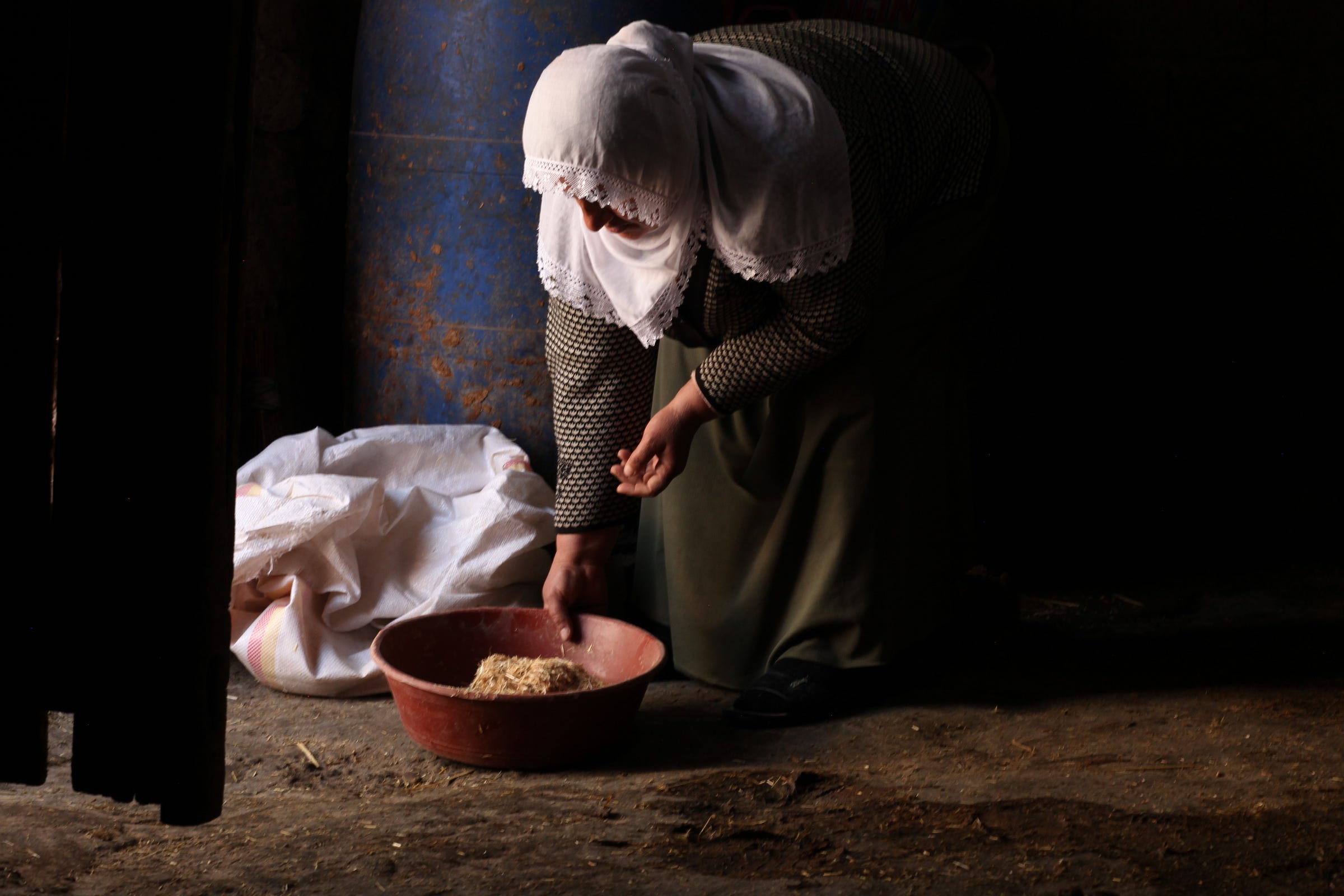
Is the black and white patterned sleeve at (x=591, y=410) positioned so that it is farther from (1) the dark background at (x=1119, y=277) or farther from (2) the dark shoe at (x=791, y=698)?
(1) the dark background at (x=1119, y=277)

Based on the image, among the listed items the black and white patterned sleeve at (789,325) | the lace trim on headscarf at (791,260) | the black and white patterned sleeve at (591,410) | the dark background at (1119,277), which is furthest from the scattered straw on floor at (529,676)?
the dark background at (1119,277)

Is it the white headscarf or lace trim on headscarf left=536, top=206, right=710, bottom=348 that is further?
lace trim on headscarf left=536, top=206, right=710, bottom=348

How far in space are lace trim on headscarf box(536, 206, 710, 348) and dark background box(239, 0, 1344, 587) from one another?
1.35 meters

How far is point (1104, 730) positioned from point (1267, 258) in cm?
207

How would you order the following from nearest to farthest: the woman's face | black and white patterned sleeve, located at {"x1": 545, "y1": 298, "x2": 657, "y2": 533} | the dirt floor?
1. the dirt floor
2. the woman's face
3. black and white patterned sleeve, located at {"x1": 545, "y1": 298, "x2": 657, "y2": 533}

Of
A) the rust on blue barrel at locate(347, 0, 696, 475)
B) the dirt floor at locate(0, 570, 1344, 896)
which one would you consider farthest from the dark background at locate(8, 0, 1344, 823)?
the dirt floor at locate(0, 570, 1344, 896)

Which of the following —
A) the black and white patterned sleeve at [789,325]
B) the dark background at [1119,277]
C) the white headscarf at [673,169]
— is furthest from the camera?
the dark background at [1119,277]

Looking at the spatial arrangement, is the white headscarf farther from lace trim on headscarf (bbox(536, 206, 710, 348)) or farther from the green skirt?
the green skirt

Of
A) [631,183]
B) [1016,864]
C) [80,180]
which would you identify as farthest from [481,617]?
[80,180]

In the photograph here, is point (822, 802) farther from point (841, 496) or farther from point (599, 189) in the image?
point (599, 189)

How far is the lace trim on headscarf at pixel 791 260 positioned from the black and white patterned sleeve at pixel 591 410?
0.38 metres

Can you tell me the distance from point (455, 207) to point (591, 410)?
858 millimetres

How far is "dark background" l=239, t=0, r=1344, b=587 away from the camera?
379cm

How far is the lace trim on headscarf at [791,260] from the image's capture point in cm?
224
